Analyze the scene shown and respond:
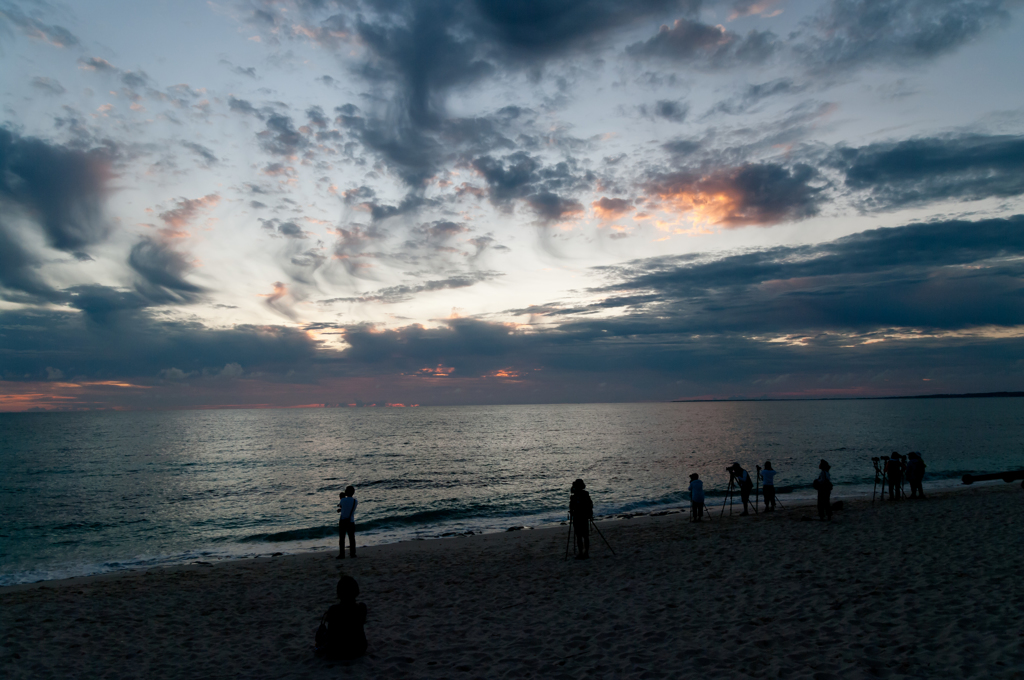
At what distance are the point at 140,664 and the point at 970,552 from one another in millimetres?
18802

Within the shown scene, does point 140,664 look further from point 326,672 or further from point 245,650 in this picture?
point 326,672

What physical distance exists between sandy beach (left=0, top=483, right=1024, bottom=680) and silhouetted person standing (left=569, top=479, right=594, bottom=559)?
63cm

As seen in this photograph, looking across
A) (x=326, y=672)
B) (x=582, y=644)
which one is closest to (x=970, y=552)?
(x=582, y=644)

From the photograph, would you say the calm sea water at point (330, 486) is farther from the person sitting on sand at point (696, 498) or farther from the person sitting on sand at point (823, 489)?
the person sitting on sand at point (823, 489)

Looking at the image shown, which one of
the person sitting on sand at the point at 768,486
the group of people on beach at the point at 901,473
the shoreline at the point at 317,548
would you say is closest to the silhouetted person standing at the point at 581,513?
the shoreline at the point at 317,548

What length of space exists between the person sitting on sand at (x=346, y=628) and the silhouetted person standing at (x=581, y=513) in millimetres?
7583

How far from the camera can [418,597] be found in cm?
1255

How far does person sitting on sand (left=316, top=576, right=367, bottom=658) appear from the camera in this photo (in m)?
8.69

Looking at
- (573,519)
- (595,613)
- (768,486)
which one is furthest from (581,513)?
(768,486)

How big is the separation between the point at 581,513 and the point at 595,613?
5089 mm

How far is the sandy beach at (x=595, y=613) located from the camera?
25.3 feet

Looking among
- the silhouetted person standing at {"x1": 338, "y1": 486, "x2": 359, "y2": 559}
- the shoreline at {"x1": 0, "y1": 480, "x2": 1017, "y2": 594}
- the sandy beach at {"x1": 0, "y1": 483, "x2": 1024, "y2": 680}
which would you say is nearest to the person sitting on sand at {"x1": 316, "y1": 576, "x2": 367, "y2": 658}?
the sandy beach at {"x1": 0, "y1": 483, "x2": 1024, "y2": 680}

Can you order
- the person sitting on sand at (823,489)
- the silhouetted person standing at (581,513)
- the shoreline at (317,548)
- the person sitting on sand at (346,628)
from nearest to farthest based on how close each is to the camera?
1. the person sitting on sand at (346,628)
2. the silhouetted person standing at (581,513)
3. the shoreline at (317,548)
4. the person sitting on sand at (823,489)

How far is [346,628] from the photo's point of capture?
8750 millimetres
